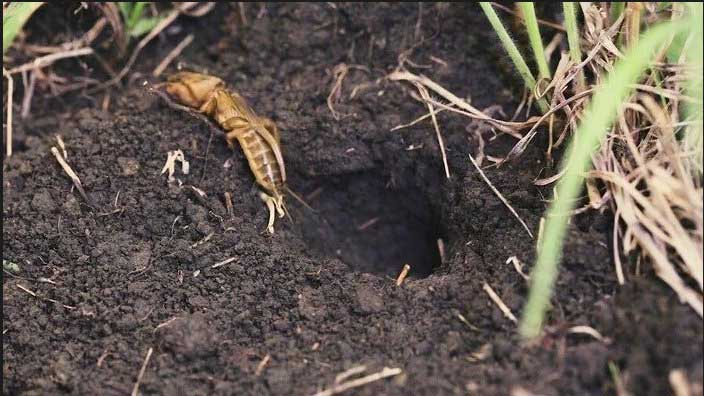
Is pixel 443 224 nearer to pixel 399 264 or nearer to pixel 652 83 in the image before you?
pixel 399 264

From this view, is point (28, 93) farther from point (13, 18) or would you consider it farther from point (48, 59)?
point (13, 18)

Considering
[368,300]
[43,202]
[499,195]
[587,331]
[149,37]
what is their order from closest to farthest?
[587,331] → [368,300] → [499,195] → [43,202] → [149,37]

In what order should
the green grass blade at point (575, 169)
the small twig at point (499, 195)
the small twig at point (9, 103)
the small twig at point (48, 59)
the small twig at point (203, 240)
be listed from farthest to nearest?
A: the small twig at point (48, 59)
the small twig at point (9, 103)
the small twig at point (203, 240)
the small twig at point (499, 195)
the green grass blade at point (575, 169)

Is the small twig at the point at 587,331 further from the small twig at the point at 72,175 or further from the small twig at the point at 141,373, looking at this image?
the small twig at the point at 72,175

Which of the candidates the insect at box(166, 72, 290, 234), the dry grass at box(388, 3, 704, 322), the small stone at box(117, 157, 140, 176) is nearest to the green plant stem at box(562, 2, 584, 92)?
the dry grass at box(388, 3, 704, 322)

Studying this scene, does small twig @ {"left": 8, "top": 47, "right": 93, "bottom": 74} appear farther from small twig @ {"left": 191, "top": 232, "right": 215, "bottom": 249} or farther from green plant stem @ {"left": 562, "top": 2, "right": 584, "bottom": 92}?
green plant stem @ {"left": 562, "top": 2, "right": 584, "bottom": 92}

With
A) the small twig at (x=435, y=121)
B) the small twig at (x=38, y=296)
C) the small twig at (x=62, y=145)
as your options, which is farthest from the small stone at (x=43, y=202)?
the small twig at (x=435, y=121)

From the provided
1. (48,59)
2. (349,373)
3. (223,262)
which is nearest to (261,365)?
(349,373)
